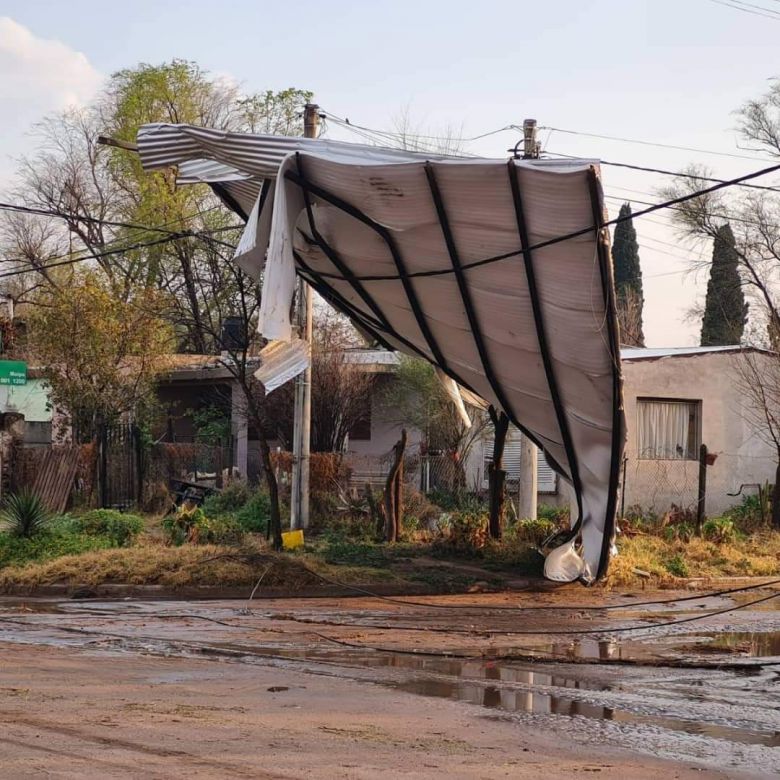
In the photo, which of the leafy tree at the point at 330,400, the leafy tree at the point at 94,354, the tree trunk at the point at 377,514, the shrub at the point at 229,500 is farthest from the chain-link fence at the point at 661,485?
the leafy tree at the point at 94,354

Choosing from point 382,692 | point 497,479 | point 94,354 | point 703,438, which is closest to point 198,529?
point 497,479

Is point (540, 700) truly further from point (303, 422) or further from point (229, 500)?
point (229, 500)

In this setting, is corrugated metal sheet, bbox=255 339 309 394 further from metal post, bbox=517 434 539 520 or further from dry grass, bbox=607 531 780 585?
dry grass, bbox=607 531 780 585

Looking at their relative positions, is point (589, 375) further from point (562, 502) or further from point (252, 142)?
point (562, 502)

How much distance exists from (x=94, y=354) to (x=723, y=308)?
2967cm

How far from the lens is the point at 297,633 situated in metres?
13.2

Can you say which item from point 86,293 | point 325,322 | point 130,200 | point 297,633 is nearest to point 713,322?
point 325,322

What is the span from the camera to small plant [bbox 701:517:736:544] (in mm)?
22688

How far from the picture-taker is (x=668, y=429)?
2702cm

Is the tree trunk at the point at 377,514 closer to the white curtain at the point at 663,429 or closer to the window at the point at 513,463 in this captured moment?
the window at the point at 513,463

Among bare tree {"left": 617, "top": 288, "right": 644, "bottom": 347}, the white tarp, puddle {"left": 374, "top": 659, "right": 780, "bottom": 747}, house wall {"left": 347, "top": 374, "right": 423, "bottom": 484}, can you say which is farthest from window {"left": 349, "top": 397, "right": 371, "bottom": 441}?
puddle {"left": 374, "top": 659, "right": 780, "bottom": 747}

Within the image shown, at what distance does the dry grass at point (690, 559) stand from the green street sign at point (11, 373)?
11.4m

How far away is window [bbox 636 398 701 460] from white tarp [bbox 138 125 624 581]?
27.0ft

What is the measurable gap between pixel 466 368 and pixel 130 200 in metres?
33.1
